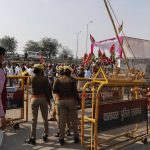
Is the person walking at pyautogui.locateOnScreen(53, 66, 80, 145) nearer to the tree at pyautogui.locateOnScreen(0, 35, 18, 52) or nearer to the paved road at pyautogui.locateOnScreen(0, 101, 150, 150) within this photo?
the paved road at pyautogui.locateOnScreen(0, 101, 150, 150)

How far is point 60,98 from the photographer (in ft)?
24.6

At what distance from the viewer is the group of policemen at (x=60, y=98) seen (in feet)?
24.5

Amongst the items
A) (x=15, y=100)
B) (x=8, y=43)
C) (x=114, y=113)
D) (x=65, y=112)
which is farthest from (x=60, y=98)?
(x=8, y=43)

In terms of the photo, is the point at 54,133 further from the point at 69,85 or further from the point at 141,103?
the point at 141,103

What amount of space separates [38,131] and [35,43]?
391 feet

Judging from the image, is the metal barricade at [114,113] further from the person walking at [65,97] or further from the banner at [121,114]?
the person walking at [65,97]

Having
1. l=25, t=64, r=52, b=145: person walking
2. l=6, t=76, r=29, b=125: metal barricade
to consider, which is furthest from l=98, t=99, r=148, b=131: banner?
l=6, t=76, r=29, b=125: metal barricade

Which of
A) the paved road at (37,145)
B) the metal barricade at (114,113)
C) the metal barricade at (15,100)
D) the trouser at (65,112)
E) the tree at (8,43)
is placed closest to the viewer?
the metal barricade at (114,113)

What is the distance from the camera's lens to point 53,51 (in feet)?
408

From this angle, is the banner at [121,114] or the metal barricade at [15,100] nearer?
the banner at [121,114]

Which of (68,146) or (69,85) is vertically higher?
(69,85)

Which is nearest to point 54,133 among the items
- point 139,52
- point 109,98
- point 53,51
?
point 109,98

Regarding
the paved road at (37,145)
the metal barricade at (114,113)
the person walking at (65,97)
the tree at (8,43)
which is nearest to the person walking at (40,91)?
the person walking at (65,97)

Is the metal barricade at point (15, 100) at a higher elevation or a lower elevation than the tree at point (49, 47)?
lower
